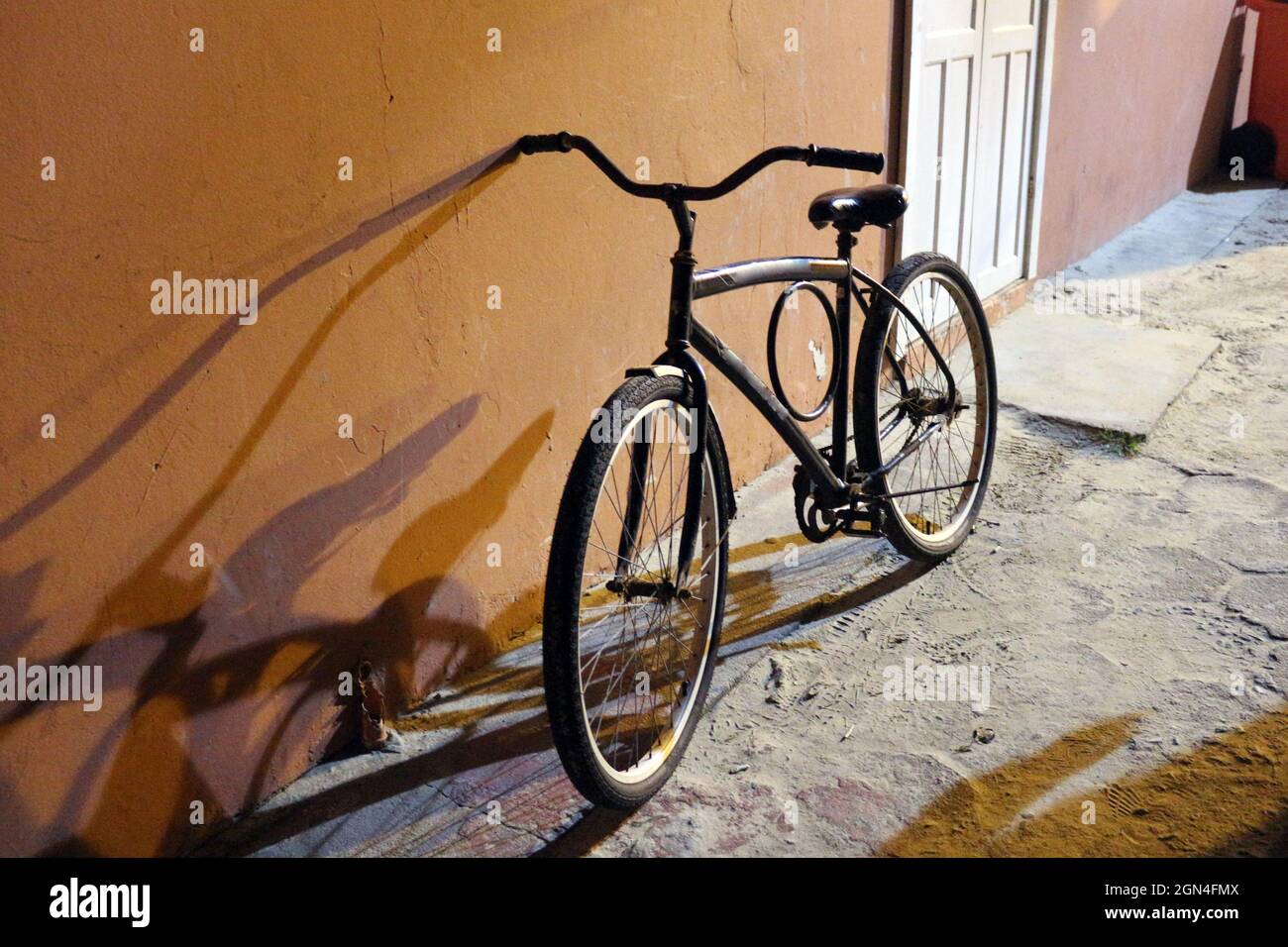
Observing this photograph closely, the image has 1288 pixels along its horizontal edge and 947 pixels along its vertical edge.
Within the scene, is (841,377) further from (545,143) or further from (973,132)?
(973,132)

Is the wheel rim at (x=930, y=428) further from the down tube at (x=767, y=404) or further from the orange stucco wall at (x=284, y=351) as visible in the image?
the orange stucco wall at (x=284, y=351)

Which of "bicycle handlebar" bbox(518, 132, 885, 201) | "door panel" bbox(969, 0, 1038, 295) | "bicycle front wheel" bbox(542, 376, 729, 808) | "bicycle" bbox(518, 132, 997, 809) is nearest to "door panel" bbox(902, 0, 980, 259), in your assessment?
"door panel" bbox(969, 0, 1038, 295)

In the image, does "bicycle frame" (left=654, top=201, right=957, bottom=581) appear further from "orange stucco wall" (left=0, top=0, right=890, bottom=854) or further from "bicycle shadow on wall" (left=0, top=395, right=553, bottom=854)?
"bicycle shadow on wall" (left=0, top=395, right=553, bottom=854)

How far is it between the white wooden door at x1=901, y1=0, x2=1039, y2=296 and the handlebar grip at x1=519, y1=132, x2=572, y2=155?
2.45m

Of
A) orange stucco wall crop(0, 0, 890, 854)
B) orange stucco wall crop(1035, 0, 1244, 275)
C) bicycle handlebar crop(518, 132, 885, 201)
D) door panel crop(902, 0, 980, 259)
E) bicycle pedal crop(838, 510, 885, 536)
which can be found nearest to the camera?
orange stucco wall crop(0, 0, 890, 854)

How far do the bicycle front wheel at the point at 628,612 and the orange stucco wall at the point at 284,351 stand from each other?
11.4 inches

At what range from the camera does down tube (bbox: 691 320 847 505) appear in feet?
9.13

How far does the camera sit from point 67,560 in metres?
2.25

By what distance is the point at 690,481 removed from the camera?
8.97 feet

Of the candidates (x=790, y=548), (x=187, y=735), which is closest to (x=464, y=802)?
(x=187, y=735)

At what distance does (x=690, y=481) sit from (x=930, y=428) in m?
1.21

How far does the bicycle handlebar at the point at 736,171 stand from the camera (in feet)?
8.53
